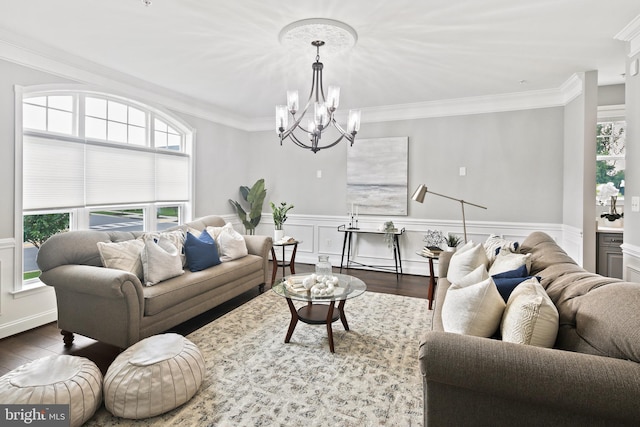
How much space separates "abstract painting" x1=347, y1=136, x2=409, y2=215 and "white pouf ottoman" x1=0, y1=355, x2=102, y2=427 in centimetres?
418

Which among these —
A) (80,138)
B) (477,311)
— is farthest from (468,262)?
(80,138)

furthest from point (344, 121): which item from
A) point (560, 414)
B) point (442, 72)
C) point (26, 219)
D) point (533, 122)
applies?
point (560, 414)

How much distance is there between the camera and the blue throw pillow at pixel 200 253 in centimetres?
337

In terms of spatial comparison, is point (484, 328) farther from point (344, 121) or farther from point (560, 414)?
point (344, 121)

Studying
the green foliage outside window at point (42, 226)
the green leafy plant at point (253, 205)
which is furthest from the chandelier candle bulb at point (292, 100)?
the green leafy plant at point (253, 205)

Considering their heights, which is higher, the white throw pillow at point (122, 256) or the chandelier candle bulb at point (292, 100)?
the chandelier candle bulb at point (292, 100)

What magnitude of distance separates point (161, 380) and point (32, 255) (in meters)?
2.49

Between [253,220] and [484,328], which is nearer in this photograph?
[484,328]

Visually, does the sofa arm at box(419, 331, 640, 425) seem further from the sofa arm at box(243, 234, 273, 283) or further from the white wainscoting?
the white wainscoting

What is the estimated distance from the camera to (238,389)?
210cm

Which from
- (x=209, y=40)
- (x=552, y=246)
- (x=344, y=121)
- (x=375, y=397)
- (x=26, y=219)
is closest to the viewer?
(x=375, y=397)

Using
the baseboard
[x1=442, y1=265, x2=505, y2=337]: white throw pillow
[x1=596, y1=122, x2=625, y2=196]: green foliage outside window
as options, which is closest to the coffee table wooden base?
[x1=442, y1=265, x2=505, y2=337]: white throw pillow

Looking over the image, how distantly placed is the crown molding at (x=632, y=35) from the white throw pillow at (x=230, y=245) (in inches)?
163

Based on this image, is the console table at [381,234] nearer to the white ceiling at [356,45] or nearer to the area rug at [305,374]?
the area rug at [305,374]
